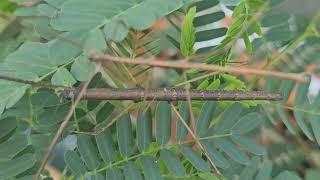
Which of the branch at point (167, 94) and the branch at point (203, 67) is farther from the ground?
the branch at point (203, 67)

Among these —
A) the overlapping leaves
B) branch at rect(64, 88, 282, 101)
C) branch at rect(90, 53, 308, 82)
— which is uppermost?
branch at rect(90, 53, 308, 82)

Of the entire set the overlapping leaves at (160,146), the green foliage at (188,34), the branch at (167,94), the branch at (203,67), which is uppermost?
the green foliage at (188,34)

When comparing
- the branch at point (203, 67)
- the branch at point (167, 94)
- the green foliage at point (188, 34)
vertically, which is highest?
the green foliage at point (188, 34)

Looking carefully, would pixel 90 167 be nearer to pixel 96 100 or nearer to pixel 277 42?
pixel 96 100

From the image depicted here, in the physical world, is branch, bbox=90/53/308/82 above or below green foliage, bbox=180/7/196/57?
below

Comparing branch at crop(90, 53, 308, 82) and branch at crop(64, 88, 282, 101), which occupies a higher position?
branch at crop(90, 53, 308, 82)

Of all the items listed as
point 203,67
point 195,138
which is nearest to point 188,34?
point 203,67

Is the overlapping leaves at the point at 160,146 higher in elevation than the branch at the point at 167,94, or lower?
lower

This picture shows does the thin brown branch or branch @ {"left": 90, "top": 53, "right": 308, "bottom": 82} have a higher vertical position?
branch @ {"left": 90, "top": 53, "right": 308, "bottom": 82}

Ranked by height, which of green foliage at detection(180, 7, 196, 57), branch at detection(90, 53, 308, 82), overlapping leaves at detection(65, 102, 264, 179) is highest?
green foliage at detection(180, 7, 196, 57)
